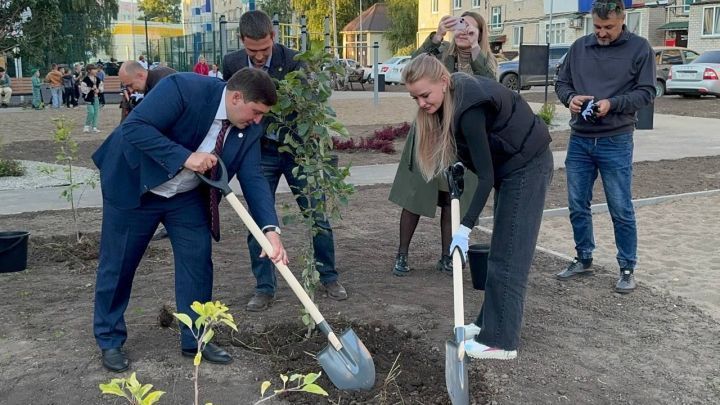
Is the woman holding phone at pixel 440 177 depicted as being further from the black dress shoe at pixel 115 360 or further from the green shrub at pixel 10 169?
the green shrub at pixel 10 169

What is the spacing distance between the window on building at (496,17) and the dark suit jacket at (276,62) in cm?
4722

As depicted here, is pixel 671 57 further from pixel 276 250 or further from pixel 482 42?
pixel 276 250

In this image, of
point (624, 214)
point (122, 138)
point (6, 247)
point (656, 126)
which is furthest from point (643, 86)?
point (656, 126)

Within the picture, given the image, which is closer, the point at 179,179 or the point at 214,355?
the point at 179,179

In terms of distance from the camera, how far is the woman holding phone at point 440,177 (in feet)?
15.7

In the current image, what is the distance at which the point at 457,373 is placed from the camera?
312cm

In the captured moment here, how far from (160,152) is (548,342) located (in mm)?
2295

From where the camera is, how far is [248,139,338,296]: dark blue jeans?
4.38m

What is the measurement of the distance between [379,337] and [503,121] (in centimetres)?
136

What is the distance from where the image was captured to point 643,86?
15.3 ft

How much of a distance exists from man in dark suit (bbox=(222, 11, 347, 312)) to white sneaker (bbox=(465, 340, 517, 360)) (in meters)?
1.12

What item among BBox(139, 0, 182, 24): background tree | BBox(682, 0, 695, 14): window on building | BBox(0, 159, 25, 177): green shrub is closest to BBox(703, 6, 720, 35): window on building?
BBox(682, 0, 695, 14): window on building

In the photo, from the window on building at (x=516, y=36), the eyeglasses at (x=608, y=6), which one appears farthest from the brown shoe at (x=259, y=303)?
the window on building at (x=516, y=36)

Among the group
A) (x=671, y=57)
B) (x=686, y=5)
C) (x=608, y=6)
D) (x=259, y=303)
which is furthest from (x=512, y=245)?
(x=686, y=5)
